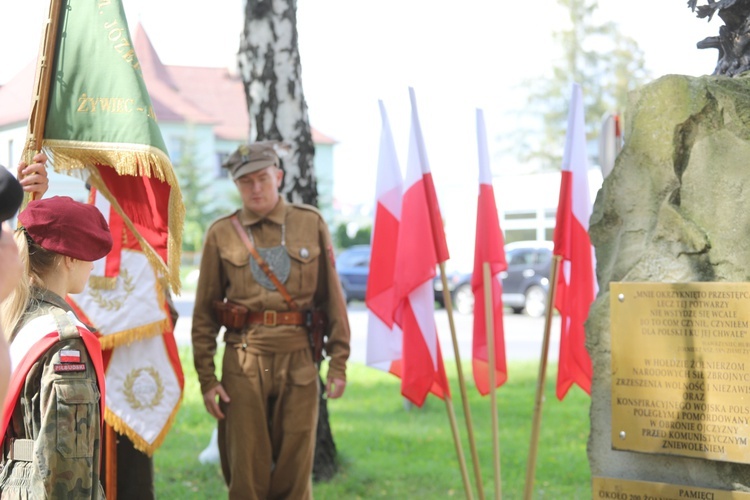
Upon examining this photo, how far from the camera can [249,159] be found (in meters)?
4.88

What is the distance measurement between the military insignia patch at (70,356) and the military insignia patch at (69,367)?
0.01 meters

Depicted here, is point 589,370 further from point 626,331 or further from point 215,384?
point 215,384

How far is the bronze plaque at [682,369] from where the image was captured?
3.69 metres

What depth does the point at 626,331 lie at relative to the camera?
394 cm

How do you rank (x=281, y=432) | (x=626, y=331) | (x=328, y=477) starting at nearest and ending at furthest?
(x=626, y=331), (x=281, y=432), (x=328, y=477)

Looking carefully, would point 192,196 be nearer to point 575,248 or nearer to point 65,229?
point 575,248

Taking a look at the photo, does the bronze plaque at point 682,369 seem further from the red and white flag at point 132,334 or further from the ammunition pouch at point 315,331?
the red and white flag at point 132,334

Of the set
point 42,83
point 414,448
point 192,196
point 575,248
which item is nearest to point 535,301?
point 414,448

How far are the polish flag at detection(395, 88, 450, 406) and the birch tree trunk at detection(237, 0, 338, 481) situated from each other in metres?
1.67

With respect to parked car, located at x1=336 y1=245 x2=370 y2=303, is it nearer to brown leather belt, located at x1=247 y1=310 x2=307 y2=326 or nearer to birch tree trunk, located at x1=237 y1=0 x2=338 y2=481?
birch tree trunk, located at x1=237 y1=0 x2=338 y2=481

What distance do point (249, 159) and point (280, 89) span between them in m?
1.79

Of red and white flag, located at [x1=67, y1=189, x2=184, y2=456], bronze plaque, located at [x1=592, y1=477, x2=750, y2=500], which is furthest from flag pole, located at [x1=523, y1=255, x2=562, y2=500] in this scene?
red and white flag, located at [x1=67, y1=189, x2=184, y2=456]

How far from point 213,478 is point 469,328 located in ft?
39.4

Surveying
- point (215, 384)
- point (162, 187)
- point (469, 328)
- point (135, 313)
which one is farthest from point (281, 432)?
point (469, 328)
